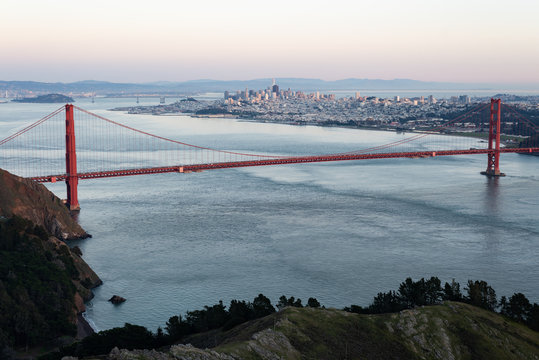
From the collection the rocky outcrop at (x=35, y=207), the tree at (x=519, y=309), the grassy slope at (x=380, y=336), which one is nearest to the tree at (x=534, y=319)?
the tree at (x=519, y=309)

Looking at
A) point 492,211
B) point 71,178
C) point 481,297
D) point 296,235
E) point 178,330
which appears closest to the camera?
point 178,330

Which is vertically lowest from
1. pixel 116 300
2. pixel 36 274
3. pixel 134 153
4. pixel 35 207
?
pixel 116 300

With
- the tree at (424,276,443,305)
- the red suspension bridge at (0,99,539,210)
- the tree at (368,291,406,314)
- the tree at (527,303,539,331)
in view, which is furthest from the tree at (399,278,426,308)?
the red suspension bridge at (0,99,539,210)

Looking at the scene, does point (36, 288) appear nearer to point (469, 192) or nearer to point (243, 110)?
point (469, 192)

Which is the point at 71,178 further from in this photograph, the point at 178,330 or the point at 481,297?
the point at 481,297

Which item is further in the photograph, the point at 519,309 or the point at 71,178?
the point at 71,178

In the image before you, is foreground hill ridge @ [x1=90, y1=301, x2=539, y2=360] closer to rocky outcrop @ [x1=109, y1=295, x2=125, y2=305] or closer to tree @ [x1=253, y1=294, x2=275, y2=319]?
tree @ [x1=253, y1=294, x2=275, y2=319]

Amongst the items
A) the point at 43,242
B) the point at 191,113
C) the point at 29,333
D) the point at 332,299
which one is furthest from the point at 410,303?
the point at 191,113

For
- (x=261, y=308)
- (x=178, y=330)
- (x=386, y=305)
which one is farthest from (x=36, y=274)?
(x=386, y=305)
